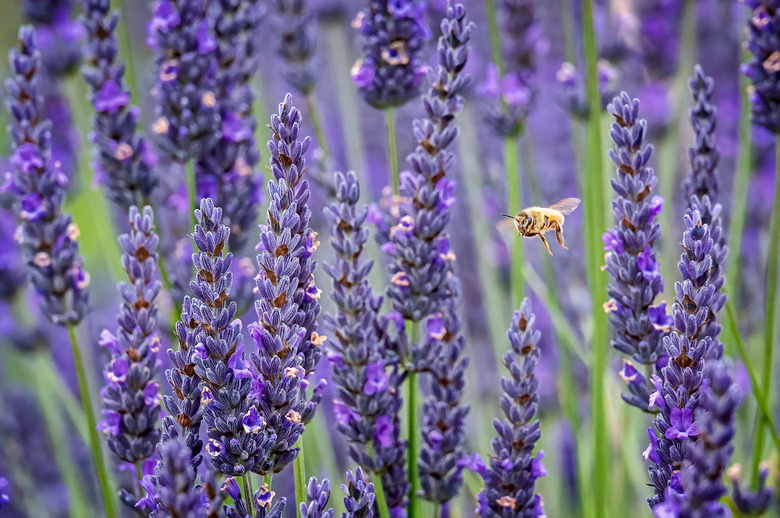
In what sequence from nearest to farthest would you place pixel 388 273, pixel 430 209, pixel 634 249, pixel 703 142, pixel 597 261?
pixel 634 249 < pixel 430 209 < pixel 703 142 < pixel 597 261 < pixel 388 273

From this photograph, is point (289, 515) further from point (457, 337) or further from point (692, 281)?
point (692, 281)

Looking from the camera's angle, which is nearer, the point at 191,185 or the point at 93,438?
the point at 93,438

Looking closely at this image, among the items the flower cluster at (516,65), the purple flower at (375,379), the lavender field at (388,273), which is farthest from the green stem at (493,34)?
the purple flower at (375,379)

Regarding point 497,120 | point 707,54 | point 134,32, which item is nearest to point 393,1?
point 497,120

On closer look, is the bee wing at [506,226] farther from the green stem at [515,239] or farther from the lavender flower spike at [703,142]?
the lavender flower spike at [703,142]

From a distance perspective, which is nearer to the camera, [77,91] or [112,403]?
[112,403]

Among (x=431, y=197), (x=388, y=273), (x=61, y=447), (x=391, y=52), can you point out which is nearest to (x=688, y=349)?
(x=431, y=197)

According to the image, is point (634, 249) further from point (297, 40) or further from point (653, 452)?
point (297, 40)
